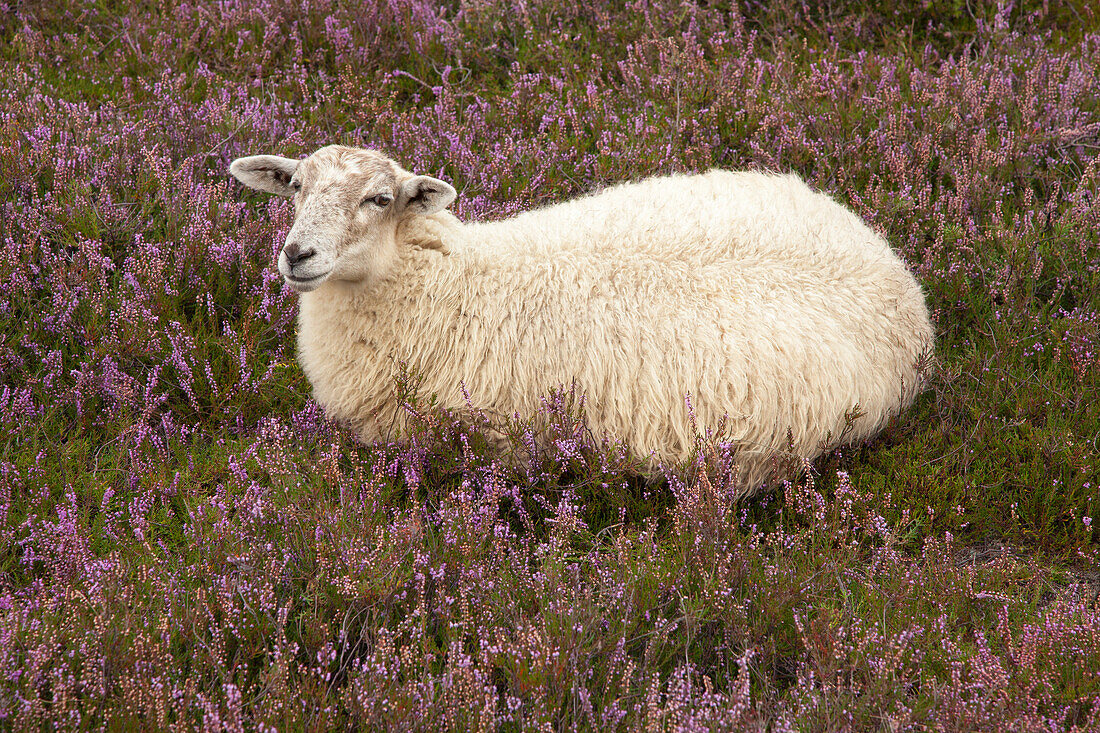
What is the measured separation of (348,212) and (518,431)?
1.22m

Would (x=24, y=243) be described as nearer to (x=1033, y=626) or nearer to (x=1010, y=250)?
(x=1033, y=626)

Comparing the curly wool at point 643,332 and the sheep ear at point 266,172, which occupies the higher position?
the sheep ear at point 266,172

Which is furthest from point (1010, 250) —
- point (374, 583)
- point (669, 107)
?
point (374, 583)

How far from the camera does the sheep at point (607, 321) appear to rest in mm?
3904

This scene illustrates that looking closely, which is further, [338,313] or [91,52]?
[91,52]

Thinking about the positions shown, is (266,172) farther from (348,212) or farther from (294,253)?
(294,253)

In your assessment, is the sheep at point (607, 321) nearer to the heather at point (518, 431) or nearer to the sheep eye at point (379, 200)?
the sheep eye at point (379, 200)

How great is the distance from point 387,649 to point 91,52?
591 cm

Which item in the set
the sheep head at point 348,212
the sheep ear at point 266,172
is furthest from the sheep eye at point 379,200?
the sheep ear at point 266,172

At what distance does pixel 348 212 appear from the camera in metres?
3.77

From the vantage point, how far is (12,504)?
3562 mm

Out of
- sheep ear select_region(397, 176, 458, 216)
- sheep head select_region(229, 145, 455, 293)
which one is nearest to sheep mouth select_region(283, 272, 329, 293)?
sheep head select_region(229, 145, 455, 293)

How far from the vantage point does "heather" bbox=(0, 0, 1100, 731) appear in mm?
2746

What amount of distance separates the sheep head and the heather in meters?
0.62
